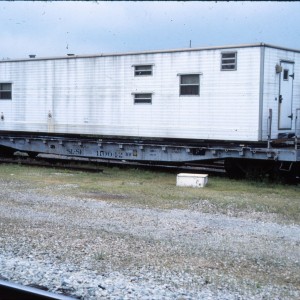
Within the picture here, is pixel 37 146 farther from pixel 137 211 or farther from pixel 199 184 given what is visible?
pixel 137 211

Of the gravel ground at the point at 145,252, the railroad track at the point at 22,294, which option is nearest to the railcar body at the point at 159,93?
the gravel ground at the point at 145,252

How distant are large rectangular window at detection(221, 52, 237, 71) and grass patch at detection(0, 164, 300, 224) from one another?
3.07 metres

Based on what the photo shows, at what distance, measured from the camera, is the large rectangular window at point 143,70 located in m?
15.1

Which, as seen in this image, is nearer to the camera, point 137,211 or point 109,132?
point 137,211

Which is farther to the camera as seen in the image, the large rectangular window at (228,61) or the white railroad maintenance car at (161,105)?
the large rectangular window at (228,61)

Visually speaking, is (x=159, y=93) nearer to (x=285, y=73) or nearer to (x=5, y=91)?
(x=285, y=73)

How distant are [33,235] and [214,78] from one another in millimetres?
7904

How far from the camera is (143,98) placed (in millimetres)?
15328

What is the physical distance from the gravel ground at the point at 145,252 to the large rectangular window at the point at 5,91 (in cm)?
898

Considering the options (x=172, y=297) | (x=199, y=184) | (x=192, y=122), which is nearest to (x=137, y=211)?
(x=199, y=184)

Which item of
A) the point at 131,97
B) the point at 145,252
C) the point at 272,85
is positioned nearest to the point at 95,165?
the point at 131,97

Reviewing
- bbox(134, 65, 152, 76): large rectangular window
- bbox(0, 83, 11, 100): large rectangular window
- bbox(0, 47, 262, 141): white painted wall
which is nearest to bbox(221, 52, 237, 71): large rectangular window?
bbox(0, 47, 262, 141): white painted wall

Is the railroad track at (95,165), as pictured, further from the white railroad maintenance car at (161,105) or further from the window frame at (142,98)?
the window frame at (142,98)

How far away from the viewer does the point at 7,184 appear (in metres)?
12.9
